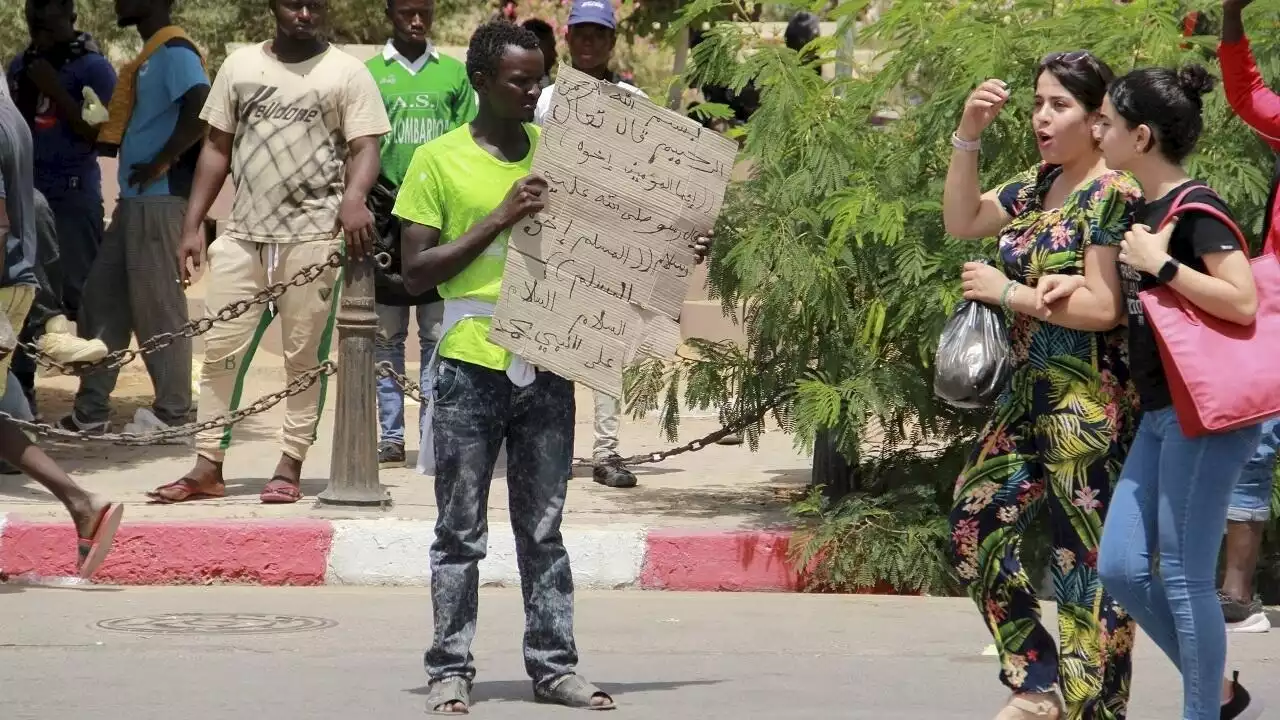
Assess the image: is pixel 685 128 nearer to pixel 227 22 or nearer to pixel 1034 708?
pixel 1034 708

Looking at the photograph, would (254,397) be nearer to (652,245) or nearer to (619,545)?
(619,545)

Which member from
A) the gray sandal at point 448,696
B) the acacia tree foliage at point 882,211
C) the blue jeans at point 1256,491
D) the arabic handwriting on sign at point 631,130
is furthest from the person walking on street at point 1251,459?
the gray sandal at point 448,696

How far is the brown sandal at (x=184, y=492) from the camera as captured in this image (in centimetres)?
802

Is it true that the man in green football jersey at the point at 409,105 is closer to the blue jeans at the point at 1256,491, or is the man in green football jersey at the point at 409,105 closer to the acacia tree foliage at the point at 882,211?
the acacia tree foliage at the point at 882,211

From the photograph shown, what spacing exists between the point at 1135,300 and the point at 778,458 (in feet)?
16.1

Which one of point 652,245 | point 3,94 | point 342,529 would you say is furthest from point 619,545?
point 3,94

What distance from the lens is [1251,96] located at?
6.34 m

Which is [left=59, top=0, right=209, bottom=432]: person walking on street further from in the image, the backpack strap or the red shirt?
the backpack strap

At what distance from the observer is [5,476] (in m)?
8.77

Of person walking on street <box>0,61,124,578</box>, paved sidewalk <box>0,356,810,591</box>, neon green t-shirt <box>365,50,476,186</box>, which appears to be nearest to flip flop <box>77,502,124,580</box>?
person walking on street <box>0,61,124,578</box>

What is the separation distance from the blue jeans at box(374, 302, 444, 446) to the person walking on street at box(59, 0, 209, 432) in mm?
1217

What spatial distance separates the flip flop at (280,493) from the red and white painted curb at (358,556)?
0.59m

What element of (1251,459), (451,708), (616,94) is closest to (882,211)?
(1251,459)

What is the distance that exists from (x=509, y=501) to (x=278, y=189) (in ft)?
9.92
